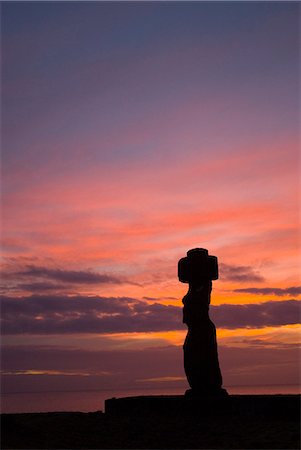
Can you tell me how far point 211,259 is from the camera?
62.5ft

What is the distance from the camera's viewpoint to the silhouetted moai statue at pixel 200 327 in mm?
18469

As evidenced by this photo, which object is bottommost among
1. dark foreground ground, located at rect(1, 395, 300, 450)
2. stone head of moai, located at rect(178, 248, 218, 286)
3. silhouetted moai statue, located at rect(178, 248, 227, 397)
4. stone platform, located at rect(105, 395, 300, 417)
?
dark foreground ground, located at rect(1, 395, 300, 450)

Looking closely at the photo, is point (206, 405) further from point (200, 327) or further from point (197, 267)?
point (197, 267)

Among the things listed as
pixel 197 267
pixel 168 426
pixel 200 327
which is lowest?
pixel 168 426

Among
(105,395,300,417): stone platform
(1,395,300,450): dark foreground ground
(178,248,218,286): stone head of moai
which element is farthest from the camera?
(178,248,218,286): stone head of moai

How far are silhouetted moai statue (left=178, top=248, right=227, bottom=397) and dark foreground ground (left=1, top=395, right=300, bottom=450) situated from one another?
0.80m

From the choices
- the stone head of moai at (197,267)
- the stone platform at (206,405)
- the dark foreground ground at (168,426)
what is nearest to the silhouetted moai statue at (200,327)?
the stone head of moai at (197,267)

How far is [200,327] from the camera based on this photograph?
61.6ft

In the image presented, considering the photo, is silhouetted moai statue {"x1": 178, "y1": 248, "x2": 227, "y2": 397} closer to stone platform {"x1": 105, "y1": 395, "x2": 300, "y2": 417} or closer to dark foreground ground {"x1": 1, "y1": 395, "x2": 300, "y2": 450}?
stone platform {"x1": 105, "y1": 395, "x2": 300, "y2": 417}

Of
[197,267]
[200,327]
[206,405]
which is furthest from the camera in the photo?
[197,267]

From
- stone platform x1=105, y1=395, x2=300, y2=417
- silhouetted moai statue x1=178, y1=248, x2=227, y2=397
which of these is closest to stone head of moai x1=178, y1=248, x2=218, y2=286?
silhouetted moai statue x1=178, y1=248, x2=227, y2=397

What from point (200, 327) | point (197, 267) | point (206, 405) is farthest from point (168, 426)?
point (197, 267)

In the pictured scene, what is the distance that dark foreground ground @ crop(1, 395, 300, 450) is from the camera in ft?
46.1

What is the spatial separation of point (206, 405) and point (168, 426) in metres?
1.87
